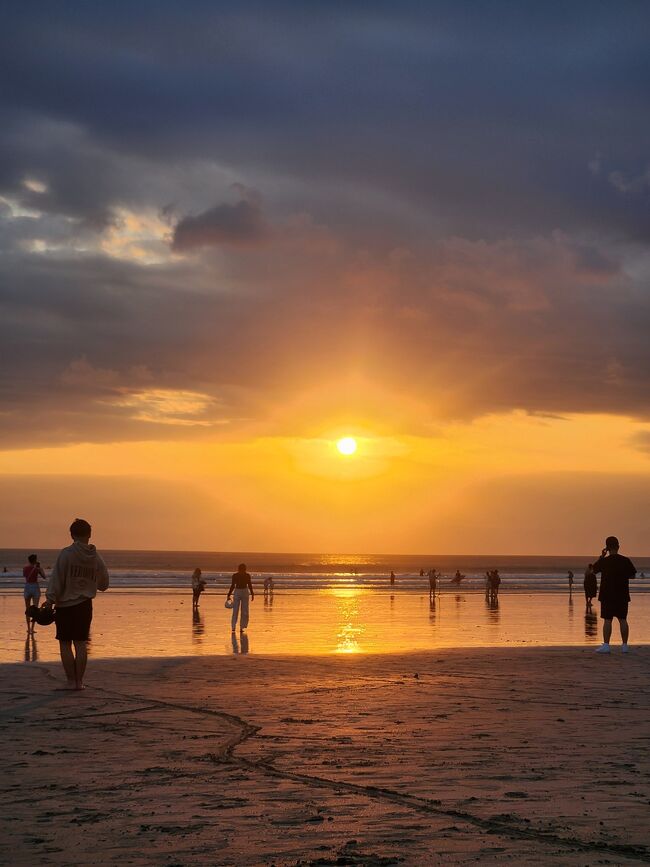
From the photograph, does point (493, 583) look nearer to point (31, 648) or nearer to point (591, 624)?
point (591, 624)

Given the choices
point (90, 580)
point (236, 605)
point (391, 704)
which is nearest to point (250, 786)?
point (391, 704)

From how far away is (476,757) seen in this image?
860cm

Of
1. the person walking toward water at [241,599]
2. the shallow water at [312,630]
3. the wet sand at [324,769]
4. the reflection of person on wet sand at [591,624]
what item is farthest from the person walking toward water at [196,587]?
the wet sand at [324,769]

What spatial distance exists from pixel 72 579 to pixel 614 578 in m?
10.3

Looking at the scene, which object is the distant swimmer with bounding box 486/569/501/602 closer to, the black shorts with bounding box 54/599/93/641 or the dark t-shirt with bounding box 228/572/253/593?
the dark t-shirt with bounding box 228/572/253/593

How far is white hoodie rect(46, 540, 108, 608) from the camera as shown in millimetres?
12930

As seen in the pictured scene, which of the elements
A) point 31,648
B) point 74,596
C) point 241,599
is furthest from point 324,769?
point 241,599

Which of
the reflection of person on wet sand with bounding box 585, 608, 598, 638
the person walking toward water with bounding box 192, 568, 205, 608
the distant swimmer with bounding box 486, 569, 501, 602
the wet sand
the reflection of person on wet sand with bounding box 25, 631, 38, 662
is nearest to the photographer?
the wet sand

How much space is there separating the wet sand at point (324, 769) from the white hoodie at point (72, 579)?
1.20 m

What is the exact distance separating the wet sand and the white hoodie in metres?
1.20

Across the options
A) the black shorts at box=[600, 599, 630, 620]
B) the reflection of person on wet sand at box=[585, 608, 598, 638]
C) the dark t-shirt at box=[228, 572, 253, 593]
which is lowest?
the reflection of person on wet sand at box=[585, 608, 598, 638]

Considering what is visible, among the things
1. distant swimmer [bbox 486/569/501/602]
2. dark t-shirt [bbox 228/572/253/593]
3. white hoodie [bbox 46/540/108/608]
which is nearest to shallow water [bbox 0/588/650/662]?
dark t-shirt [bbox 228/572/253/593]

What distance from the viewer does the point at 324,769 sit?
8086 millimetres

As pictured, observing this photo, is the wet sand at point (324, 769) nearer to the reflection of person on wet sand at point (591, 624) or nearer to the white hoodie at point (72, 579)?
the white hoodie at point (72, 579)
